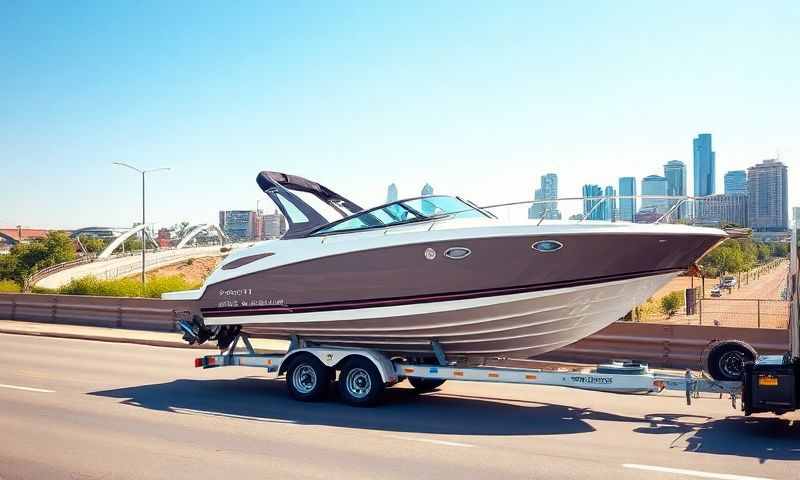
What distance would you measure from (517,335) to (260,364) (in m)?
4.16

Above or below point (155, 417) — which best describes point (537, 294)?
above

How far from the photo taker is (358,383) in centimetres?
1066

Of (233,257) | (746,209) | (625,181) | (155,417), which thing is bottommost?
(155,417)

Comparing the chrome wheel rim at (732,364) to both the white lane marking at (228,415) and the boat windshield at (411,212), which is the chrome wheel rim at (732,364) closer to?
the boat windshield at (411,212)

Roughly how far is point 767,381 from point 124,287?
2297 centimetres

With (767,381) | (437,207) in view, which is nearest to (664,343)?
(767,381)

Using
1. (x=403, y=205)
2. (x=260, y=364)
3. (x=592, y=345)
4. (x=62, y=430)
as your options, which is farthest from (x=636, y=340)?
(x=62, y=430)

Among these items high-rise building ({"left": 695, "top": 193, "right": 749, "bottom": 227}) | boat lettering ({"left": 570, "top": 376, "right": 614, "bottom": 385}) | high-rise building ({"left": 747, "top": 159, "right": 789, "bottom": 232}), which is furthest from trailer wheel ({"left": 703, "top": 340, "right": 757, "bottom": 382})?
high-rise building ({"left": 747, "top": 159, "right": 789, "bottom": 232})

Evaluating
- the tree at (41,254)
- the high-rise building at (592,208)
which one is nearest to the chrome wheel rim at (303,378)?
the high-rise building at (592,208)

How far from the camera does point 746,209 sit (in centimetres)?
1081

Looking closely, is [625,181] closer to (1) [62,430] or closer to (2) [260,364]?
(2) [260,364]

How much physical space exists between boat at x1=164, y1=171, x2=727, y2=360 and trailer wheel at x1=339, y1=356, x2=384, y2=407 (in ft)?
1.61

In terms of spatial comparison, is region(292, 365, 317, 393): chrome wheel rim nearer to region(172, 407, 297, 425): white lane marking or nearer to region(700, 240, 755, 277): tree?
region(172, 407, 297, 425): white lane marking

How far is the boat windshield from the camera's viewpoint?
10734 millimetres
